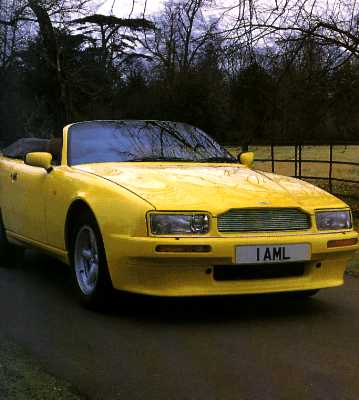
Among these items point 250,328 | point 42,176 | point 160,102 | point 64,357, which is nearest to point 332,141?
point 160,102

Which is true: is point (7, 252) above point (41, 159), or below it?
below

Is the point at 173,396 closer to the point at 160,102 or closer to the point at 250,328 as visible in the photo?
the point at 250,328

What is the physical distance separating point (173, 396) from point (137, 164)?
2593 millimetres

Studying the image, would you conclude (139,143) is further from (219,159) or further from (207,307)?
(207,307)

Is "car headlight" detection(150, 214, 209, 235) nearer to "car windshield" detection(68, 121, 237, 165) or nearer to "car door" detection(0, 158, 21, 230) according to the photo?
"car windshield" detection(68, 121, 237, 165)

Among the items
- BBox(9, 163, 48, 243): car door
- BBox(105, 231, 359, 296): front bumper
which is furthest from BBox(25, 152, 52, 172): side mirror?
BBox(105, 231, 359, 296): front bumper

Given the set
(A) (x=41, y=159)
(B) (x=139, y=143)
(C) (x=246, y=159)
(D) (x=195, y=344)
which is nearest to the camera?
(D) (x=195, y=344)

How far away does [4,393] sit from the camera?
314 cm

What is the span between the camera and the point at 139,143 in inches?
230

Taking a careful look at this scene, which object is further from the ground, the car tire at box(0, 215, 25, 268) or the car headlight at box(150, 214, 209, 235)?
the car headlight at box(150, 214, 209, 235)

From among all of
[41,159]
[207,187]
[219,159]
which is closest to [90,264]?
[207,187]

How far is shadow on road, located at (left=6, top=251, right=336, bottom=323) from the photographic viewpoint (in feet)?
15.3

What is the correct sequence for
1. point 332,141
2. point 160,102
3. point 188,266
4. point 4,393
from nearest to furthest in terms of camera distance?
point 4,393, point 188,266, point 332,141, point 160,102

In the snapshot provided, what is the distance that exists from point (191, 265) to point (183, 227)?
0.24m
